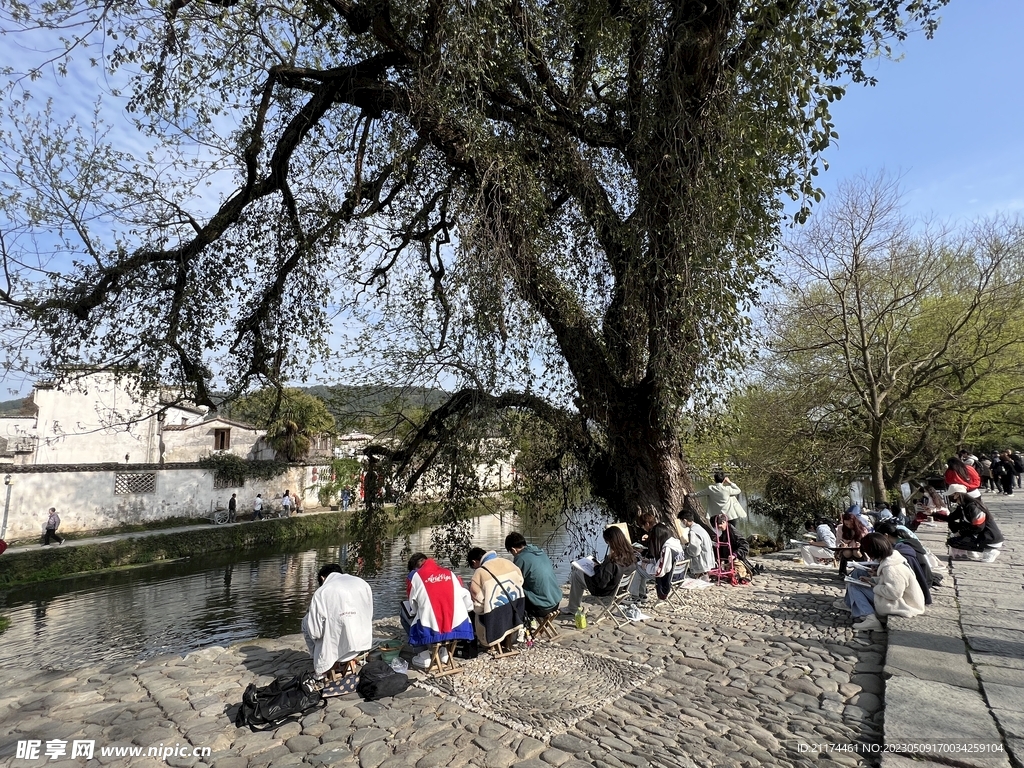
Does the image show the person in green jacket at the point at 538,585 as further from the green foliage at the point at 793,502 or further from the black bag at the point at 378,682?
the green foliage at the point at 793,502

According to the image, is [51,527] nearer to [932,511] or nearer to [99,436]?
[99,436]

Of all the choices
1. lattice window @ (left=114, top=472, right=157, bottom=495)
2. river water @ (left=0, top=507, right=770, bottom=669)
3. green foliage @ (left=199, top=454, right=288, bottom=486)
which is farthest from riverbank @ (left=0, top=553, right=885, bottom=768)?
green foliage @ (left=199, top=454, right=288, bottom=486)

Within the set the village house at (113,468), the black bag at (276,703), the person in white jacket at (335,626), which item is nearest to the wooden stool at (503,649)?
the person in white jacket at (335,626)

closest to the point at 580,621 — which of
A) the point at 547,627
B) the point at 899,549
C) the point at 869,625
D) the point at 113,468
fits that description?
the point at 547,627

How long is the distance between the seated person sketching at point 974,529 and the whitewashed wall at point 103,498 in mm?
25626

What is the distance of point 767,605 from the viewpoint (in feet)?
22.6

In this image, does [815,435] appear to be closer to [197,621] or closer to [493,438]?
[493,438]

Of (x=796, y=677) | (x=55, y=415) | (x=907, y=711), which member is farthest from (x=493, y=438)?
(x=55, y=415)

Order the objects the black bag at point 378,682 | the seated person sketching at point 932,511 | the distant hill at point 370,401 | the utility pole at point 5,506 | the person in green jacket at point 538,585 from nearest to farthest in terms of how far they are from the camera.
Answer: the black bag at point 378,682
the person in green jacket at point 538,585
the distant hill at point 370,401
the seated person sketching at point 932,511
the utility pole at point 5,506

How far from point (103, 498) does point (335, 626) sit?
21.8 metres

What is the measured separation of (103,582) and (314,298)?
1271 centimetres

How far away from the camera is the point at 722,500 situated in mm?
9141

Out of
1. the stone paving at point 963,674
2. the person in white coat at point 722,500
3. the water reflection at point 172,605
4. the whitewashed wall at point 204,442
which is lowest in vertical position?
the water reflection at point 172,605

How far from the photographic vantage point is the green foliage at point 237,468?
26.2 meters
